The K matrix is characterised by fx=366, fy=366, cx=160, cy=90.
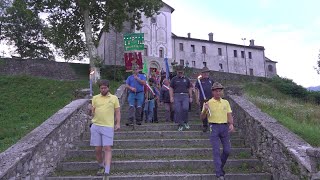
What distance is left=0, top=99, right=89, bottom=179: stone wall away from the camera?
568 cm

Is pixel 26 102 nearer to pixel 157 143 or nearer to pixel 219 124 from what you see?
pixel 157 143

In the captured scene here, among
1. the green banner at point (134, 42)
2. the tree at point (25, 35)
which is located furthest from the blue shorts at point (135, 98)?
the tree at point (25, 35)

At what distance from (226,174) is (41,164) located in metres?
3.31

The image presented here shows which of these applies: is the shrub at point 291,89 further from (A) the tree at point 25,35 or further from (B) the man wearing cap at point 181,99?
(A) the tree at point 25,35

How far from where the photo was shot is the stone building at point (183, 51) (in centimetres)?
4359

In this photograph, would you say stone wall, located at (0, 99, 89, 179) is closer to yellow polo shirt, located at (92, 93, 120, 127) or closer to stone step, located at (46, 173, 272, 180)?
stone step, located at (46, 173, 272, 180)

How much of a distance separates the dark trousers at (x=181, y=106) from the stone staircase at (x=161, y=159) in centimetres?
46

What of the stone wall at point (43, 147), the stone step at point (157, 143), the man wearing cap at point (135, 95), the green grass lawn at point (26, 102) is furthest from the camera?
the green grass lawn at point (26, 102)

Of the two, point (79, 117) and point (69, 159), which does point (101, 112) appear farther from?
point (79, 117)

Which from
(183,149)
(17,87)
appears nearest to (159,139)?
(183,149)

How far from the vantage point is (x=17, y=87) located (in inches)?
767

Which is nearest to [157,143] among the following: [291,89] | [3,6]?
[291,89]

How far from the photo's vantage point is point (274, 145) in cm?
663

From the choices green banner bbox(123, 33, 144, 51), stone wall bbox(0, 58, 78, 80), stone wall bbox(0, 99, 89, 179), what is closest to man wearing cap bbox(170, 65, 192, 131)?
stone wall bbox(0, 99, 89, 179)
